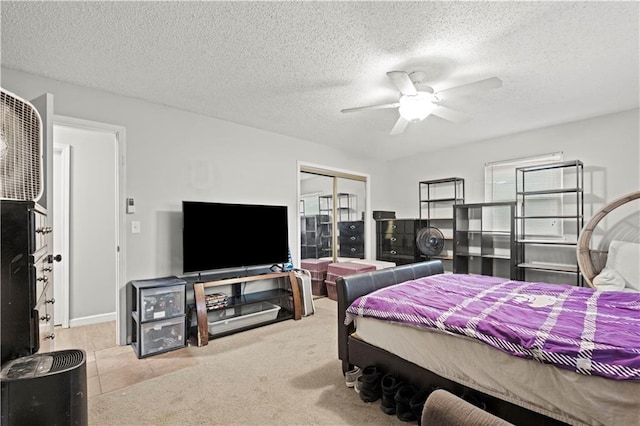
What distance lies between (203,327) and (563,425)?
2817mm

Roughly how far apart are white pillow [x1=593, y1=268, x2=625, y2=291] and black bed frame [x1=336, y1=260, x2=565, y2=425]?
1.89 metres

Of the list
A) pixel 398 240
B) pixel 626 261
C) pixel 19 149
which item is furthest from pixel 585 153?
pixel 19 149

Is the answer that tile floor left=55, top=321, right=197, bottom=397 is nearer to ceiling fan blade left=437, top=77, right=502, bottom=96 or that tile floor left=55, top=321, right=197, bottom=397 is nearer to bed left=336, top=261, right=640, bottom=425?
bed left=336, top=261, right=640, bottom=425

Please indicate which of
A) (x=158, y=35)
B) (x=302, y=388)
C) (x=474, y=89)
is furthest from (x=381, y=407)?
(x=158, y=35)

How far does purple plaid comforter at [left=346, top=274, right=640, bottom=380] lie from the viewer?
134cm

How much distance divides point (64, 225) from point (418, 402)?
4.16 metres

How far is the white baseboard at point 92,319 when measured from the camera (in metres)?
3.71

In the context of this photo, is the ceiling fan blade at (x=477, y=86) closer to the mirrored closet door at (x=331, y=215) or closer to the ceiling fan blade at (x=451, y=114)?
the ceiling fan blade at (x=451, y=114)

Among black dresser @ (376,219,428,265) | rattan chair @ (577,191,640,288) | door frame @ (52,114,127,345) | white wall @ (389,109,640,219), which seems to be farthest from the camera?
black dresser @ (376,219,428,265)

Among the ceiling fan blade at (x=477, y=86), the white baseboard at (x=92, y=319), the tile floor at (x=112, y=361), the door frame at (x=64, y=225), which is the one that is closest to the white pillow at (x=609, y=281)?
the ceiling fan blade at (x=477, y=86)

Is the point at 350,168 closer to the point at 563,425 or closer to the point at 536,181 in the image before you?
the point at 536,181

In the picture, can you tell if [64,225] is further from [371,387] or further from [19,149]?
[371,387]

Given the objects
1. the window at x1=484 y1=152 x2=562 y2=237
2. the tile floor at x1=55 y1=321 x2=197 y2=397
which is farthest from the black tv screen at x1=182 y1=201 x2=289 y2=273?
the window at x1=484 y1=152 x2=562 y2=237

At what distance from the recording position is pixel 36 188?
174cm
